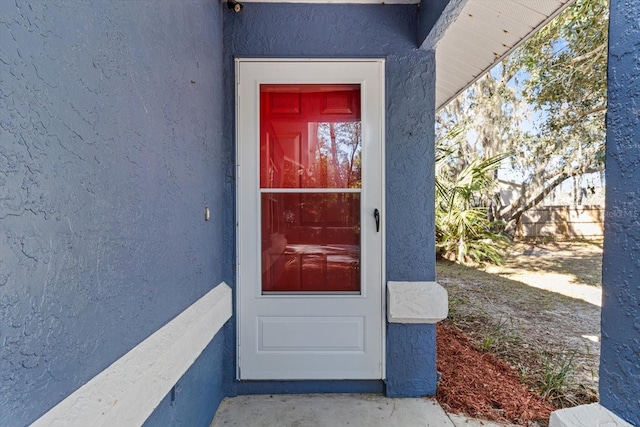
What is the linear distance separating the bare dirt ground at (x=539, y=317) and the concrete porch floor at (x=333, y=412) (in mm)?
928

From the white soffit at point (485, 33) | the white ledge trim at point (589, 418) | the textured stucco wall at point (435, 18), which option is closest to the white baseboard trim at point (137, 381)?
the white ledge trim at point (589, 418)

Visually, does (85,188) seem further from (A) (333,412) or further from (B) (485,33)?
(B) (485,33)

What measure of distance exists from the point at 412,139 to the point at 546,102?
18.5 ft

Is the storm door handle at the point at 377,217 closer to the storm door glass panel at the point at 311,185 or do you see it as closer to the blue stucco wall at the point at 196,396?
the storm door glass panel at the point at 311,185

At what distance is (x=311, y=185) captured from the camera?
2.23 meters

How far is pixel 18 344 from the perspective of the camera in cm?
66

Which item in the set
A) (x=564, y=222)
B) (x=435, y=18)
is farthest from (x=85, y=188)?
(x=564, y=222)

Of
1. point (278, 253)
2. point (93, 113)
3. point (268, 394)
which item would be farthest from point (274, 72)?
point (268, 394)

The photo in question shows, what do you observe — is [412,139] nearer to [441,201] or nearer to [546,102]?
[441,201]

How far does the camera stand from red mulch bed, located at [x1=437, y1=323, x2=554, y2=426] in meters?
2.04

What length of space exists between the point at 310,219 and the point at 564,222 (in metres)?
11.8

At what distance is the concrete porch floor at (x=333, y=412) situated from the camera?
6.34 ft

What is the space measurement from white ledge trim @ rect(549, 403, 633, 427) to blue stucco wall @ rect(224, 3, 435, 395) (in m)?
1.39

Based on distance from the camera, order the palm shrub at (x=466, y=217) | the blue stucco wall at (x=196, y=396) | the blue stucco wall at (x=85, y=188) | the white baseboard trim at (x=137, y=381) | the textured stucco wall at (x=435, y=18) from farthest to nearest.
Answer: the palm shrub at (x=466, y=217) → the textured stucco wall at (x=435, y=18) → the blue stucco wall at (x=196, y=396) → the white baseboard trim at (x=137, y=381) → the blue stucco wall at (x=85, y=188)
